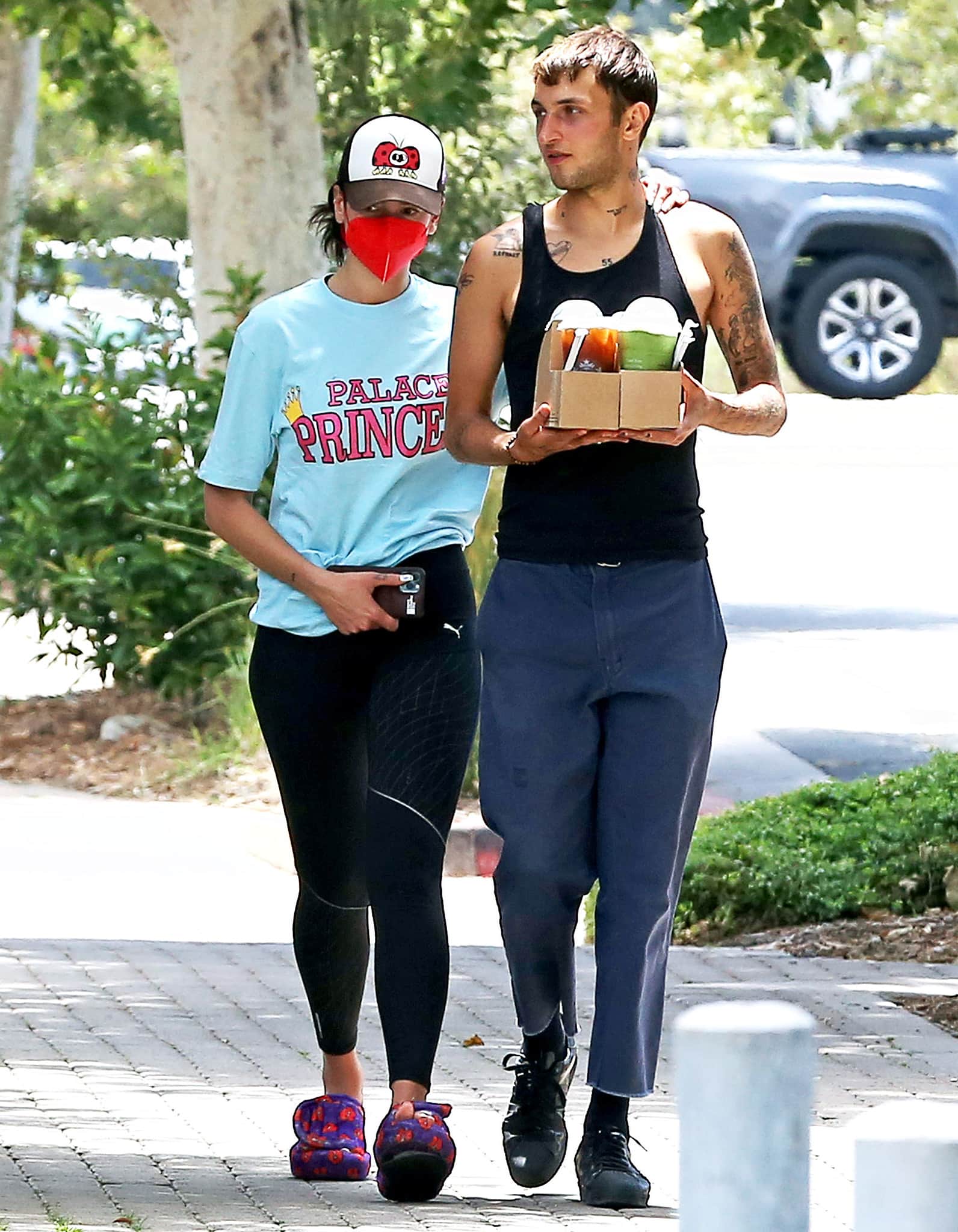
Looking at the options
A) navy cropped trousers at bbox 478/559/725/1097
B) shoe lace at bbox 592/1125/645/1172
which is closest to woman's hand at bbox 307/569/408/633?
navy cropped trousers at bbox 478/559/725/1097

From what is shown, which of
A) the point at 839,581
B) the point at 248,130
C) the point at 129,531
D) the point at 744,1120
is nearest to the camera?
the point at 744,1120

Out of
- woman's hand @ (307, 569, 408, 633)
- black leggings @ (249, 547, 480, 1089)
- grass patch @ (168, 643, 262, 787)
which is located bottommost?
grass patch @ (168, 643, 262, 787)

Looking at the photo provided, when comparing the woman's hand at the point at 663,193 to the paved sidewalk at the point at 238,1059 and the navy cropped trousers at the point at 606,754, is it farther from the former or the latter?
the paved sidewalk at the point at 238,1059

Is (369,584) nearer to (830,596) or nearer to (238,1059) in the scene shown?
(238,1059)

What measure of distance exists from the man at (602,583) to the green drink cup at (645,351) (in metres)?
0.11

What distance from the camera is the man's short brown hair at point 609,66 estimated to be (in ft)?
14.7

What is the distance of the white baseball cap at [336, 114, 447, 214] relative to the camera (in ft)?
15.7

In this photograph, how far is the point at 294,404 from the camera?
4.72 m

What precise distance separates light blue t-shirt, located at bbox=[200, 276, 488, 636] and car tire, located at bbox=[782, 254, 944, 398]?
15.8 meters

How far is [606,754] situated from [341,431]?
739 millimetres

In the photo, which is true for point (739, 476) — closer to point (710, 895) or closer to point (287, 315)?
point (710, 895)

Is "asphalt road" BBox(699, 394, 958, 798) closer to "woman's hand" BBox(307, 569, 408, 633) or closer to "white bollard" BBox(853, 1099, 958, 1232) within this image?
"woman's hand" BBox(307, 569, 408, 633)

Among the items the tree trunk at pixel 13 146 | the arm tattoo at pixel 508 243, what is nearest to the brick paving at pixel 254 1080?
the arm tattoo at pixel 508 243

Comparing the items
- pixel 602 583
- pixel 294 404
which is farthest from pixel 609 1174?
pixel 294 404
